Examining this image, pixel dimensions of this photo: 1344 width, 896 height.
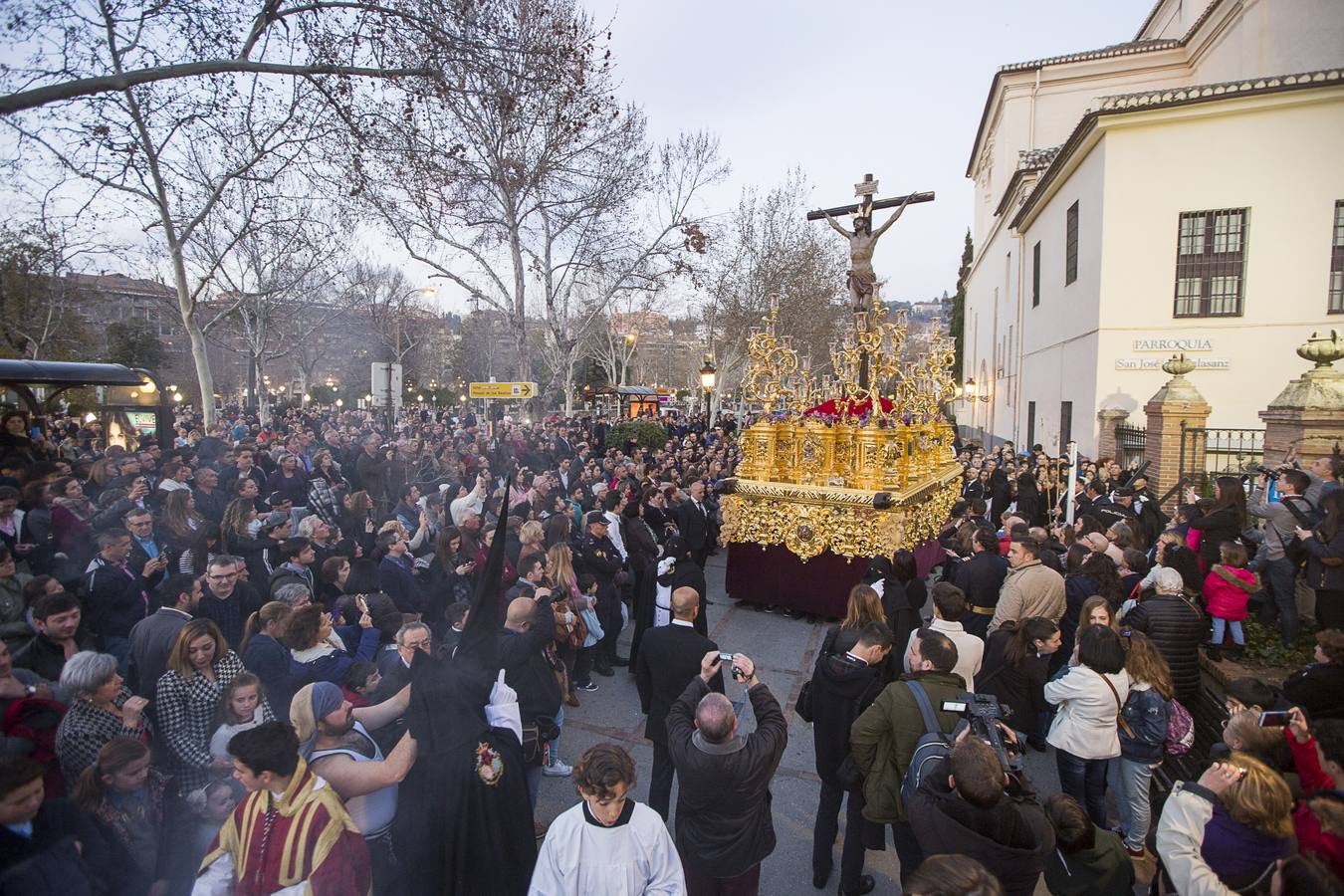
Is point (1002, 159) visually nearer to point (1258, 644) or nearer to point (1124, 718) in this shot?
point (1258, 644)

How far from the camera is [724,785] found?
3111 mm

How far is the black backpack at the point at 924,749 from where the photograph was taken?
10.7 feet

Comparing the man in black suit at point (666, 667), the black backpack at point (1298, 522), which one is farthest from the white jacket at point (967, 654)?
the black backpack at point (1298, 522)

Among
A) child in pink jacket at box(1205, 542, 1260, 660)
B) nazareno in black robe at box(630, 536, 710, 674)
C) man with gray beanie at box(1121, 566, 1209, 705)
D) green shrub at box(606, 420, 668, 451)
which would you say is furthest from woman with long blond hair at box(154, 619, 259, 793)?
green shrub at box(606, 420, 668, 451)

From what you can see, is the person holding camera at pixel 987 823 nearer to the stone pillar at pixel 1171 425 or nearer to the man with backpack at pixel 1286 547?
the man with backpack at pixel 1286 547

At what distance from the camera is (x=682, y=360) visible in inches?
2758

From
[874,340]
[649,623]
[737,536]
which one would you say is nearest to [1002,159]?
[874,340]

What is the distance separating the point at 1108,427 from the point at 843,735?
554 inches

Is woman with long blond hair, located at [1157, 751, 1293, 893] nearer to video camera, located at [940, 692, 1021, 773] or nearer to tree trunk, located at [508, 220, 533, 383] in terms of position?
video camera, located at [940, 692, 1021, 773]

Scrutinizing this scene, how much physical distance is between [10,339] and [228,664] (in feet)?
83.9

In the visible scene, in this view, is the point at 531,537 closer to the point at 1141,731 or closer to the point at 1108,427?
the point at 1141,731

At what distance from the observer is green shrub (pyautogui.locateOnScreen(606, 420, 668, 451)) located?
78.0ft

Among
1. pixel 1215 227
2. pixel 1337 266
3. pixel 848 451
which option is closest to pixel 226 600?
pixel 848 451

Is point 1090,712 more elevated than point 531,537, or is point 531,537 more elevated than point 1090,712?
point 531,537
